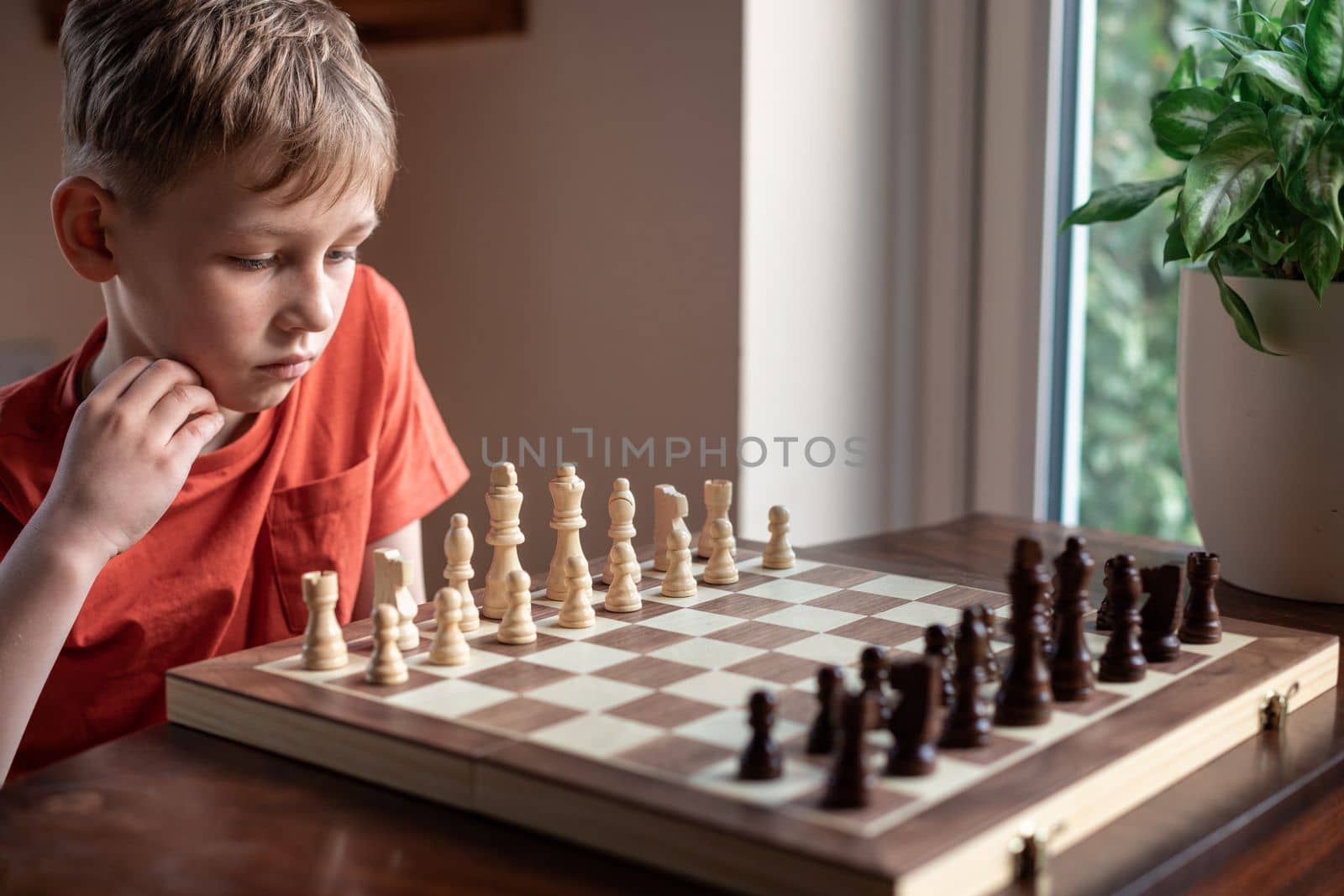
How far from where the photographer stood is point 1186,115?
52.5 inches

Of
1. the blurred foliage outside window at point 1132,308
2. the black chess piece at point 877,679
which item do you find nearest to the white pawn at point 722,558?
the black chess piece at point 877,679

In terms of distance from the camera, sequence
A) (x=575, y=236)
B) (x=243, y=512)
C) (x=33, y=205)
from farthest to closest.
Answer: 1. (x=33, y=205)
2. (x=575, y=236)
3. (x=243, y=512)

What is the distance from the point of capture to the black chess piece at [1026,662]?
2.64 ft

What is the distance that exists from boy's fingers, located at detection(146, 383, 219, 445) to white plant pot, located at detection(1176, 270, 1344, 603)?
97 cm

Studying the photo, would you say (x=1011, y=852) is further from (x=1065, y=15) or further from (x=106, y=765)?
(x=1065, y=15)

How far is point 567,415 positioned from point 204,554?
0.85 meters

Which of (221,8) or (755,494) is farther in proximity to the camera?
(755,494)

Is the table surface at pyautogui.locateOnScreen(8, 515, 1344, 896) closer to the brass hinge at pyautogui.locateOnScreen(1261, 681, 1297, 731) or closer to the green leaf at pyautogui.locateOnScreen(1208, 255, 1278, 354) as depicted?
the brass hinge at pyautogui.locateOnScreen(1261, 681, 1297, 731)

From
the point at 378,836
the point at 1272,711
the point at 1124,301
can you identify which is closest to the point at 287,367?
the point at 378,836

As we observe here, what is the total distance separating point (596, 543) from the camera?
2064 millimetres

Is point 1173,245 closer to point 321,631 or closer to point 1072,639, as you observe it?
point 1072,639

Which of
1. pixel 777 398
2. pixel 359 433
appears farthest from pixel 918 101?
pixel 359 433

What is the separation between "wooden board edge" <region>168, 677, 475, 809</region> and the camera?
2.53 feet

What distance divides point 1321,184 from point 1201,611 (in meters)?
0.44
